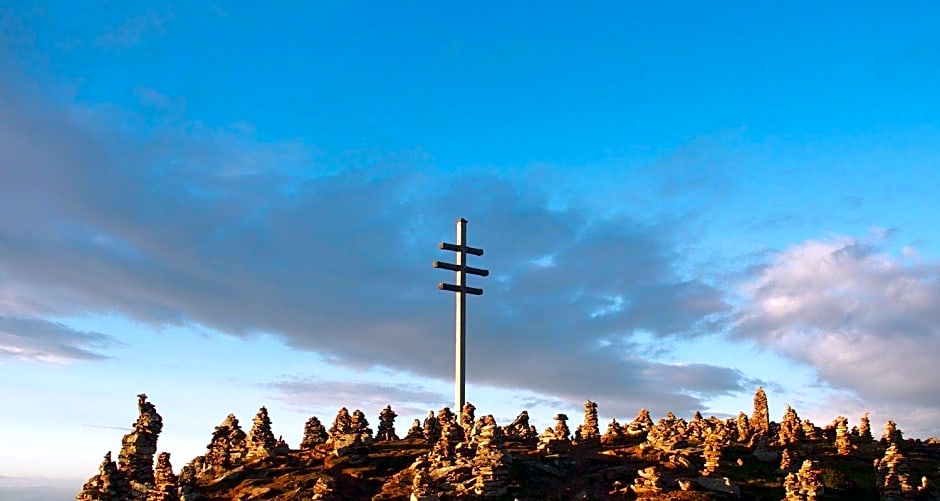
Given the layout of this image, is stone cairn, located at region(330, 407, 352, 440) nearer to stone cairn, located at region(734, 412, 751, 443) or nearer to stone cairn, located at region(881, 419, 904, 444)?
stone cairn, located at region(734, 412, 751, 443)

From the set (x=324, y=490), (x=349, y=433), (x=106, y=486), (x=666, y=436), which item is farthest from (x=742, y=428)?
(x=106, y=486)

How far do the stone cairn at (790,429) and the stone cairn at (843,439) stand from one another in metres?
2.99

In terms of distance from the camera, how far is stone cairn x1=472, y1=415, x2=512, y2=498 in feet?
175

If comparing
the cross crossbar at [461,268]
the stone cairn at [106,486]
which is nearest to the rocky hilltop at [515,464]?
the stone cairn at [106,486]

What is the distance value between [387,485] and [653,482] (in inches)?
683

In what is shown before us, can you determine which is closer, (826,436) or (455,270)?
(455,270)

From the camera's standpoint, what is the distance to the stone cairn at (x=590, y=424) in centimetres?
7478

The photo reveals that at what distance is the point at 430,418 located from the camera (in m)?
73.2

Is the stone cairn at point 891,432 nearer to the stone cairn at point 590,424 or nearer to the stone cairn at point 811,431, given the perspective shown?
the stone cairn at point 811,431

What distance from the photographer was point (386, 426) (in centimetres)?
7469

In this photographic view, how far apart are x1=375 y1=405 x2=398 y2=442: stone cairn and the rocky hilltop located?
103mm

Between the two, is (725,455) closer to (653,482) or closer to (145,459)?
(653,482)

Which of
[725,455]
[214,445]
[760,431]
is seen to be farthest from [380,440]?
[760,431]

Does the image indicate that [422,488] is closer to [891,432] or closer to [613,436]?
[613,436]
